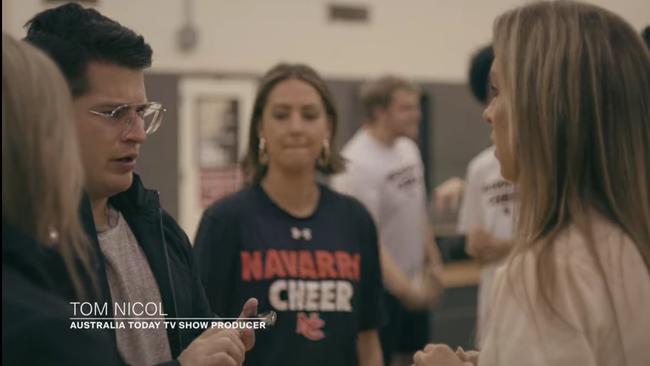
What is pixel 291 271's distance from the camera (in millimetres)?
2016

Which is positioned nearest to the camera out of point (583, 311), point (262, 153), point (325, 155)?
point (583, 311)

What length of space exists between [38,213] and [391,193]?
9.46 ft

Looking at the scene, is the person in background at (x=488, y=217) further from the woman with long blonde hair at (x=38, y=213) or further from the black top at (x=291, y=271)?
the woman with long blonde hair at (x=38, y=213)

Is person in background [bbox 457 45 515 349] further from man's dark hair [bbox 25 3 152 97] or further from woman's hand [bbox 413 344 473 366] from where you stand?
man's dark hair [bbox 25 3 152 97]

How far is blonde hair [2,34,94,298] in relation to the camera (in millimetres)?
1007

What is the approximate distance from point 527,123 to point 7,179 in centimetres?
65

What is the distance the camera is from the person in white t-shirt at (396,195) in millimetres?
3746

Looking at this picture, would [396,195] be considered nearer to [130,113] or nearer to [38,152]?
[130,113]

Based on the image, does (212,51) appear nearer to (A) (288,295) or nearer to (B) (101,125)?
(A) (288,295)

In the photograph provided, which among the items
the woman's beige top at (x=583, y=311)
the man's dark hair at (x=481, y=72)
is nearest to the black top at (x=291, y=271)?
the woman's beige top at (x=583, y=311)

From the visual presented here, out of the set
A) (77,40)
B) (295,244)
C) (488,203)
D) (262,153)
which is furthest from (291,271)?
(488,203)

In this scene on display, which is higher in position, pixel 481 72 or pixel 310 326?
pixel 481 72

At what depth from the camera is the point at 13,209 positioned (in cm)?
101

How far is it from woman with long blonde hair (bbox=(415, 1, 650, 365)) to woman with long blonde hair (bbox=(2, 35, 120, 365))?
530 millimetres
